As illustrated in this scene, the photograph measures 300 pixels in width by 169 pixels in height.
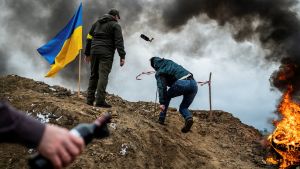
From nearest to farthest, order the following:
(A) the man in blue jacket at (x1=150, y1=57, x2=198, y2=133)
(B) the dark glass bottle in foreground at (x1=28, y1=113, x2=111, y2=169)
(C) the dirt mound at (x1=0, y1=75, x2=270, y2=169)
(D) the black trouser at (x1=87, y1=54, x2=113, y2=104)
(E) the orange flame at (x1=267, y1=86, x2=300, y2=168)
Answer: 1. (B) the dark glass bottle in foreground at (x1=28, y1=113, x2=111, y2=169)
2. (C) the dirt mound at (x1=0, y1=75, x2=270, y2=169)
3. (D) the black trouser at (x1=87, y1=54, x2=113, y2=104)
4. (A) the man in blue jacket at (x1=150, y1=57, x2=198, y2=133)
5. (E) the orange flame at (x1=267, y1=86, x2=300, y2=168)

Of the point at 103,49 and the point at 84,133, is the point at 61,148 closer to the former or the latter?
the point at 84,133

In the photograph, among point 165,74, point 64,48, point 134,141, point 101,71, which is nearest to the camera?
point 134,141

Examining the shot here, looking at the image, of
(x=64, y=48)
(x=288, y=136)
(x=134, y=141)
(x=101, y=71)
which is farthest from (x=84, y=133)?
(x=288, y=136)

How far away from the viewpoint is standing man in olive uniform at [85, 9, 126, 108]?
33.5 feet

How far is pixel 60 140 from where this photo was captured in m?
1.92

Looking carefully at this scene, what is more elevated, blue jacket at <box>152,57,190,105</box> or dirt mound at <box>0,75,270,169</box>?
blue jacket at <box>152,57,190,105</box>

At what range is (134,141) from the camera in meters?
8.80

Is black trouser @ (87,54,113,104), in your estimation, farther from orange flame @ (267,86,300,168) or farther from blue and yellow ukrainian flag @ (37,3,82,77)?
orange flame @ (267,86,300,168)

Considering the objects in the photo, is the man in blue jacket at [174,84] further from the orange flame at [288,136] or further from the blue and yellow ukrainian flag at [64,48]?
the orange flame at [288,136]

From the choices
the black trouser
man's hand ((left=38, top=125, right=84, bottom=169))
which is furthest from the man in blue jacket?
man's hand ((left=38, top=125, right=84, bottom=169))

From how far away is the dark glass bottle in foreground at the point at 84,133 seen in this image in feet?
6.05

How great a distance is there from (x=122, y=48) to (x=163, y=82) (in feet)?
4.06

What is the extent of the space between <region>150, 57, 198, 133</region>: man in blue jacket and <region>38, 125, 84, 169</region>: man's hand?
8389 mm

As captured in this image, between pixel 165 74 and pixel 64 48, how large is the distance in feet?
9.34
